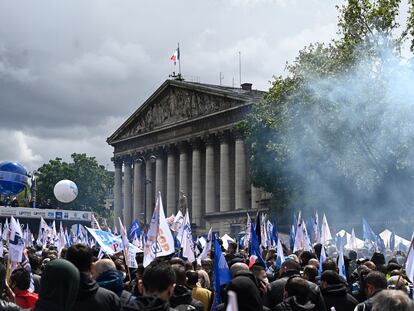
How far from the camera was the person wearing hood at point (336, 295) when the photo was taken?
8.11m

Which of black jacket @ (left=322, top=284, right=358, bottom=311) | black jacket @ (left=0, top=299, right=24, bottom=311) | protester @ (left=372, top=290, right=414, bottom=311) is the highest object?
protester @ (left=372, top=290, right=414, bottom=311)

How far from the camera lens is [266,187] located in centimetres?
5016

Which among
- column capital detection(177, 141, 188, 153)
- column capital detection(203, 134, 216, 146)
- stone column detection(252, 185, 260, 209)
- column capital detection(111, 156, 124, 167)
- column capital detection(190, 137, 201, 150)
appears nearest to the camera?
stone column detection(252, 185, 260, 209)

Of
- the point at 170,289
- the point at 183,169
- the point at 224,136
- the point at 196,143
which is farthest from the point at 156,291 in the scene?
the point at 183,169

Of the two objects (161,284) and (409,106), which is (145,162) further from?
(161,284)

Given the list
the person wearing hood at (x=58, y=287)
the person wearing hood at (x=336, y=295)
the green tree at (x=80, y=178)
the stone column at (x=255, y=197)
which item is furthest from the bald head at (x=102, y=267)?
the green tree at (x=80, y=178)

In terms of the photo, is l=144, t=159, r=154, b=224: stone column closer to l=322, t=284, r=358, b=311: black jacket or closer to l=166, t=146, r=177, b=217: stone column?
l=166, t=146, r=177, b=217: stone column

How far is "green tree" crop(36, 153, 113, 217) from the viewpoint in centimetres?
10831

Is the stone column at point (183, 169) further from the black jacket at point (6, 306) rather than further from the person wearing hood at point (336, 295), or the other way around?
the black jacket at point (6, 306)

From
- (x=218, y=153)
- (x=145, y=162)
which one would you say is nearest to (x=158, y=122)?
(x=145, y=162)

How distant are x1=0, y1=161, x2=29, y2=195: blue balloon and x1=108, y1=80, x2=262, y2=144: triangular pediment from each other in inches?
1638

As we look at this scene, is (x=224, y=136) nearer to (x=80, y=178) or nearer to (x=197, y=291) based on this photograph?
(x=80, y=178)

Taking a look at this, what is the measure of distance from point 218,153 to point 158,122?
37.0ft

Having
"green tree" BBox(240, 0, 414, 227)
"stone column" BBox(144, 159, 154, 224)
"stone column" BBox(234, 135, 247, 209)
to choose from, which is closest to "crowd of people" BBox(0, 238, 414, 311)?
"green tree" BBox(240, 0, 414, 227)
